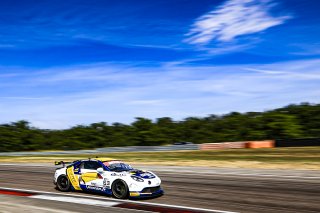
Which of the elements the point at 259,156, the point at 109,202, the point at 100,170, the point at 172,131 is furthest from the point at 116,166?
the point at 172,131

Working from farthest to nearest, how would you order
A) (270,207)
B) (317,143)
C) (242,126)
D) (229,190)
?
(242,126)
(317,143)
(229,190)
(270,207)

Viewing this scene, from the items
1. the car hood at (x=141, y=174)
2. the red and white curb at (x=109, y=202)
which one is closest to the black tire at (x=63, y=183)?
the red and white curb at (x=109, y=202)

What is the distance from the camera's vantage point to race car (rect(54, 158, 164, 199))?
1141 cm

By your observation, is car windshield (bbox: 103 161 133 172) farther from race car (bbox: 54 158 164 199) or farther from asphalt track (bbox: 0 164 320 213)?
asphalt track (bbox: 0 164 320 213)

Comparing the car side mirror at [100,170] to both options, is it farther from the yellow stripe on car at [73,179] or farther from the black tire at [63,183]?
the black tire at [63,183]

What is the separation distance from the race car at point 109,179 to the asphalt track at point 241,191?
517mm

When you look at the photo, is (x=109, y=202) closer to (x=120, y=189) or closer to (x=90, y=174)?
(x=120, y=189)

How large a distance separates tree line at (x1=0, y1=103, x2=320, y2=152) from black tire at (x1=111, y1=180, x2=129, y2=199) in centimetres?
4892

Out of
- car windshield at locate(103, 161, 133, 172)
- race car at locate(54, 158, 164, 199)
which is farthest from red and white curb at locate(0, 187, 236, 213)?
car windshield at locate(103, 161, 133, 172)

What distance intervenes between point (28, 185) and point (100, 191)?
5858 mm

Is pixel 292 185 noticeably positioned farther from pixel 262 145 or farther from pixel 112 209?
pixel 262 145

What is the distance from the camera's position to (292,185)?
45.5ft

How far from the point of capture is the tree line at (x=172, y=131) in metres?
58.8

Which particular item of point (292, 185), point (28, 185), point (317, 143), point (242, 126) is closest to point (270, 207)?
point (292, 185)
